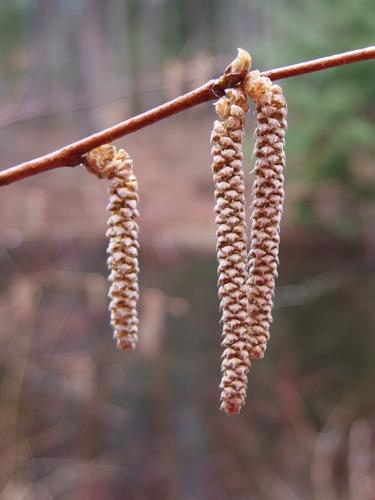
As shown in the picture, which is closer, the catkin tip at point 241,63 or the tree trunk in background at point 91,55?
the catkin tip at point 241,63

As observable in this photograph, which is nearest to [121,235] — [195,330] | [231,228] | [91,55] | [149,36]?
[231,228]

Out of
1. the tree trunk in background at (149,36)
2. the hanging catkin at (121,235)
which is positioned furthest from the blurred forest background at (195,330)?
the tree trunk in background at (149,36)

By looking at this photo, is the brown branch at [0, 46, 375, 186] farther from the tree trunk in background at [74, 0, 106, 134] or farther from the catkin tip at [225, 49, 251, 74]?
the tree trunk in background at [74, 0, 106, 134]

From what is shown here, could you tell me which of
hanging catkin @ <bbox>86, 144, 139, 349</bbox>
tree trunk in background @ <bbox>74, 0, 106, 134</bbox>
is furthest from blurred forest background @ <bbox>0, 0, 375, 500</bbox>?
tree trunk in background @ <bbox>74, 0, 106, 134</bbox>

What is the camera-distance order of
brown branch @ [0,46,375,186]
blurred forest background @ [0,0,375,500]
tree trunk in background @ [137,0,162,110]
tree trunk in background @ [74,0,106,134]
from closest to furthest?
1. brown branch @ [0,46,375,186]
2. blurred forest background @ [0,0,375,500]
3. tree trunk in background @ [74,0,106,134]
4. tree trunk in background @ [137,0,162,110]

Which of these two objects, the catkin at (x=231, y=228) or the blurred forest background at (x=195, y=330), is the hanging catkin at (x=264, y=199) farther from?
the blurred forest background at (x=195, y=330)

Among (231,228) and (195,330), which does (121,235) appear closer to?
(231,228)
